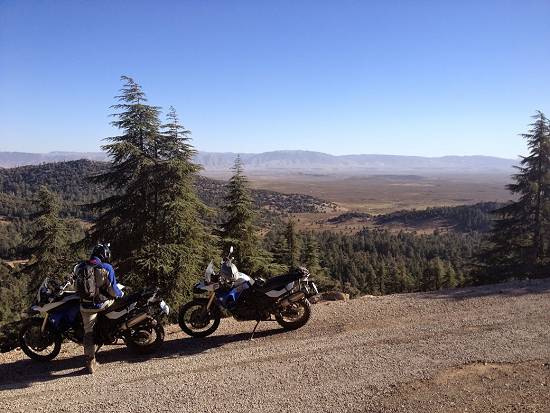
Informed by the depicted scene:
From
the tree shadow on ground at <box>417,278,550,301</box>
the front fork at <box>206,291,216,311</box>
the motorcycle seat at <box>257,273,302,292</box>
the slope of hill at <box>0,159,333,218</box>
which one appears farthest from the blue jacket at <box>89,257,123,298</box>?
the slope of hill at <box>0,159,333,218</box>

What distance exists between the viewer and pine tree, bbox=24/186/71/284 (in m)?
22.7

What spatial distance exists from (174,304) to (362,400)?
440 inches

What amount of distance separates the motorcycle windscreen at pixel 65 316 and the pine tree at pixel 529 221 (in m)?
22.3

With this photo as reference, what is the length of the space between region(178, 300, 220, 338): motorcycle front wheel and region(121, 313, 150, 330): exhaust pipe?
108 cm

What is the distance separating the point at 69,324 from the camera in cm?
738

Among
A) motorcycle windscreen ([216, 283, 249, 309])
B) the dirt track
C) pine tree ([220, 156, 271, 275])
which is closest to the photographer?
the dirt track

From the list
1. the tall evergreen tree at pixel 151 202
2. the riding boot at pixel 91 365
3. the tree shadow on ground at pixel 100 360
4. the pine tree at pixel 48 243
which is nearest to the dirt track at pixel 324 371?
the tree shadow on ground at pixel 100 360

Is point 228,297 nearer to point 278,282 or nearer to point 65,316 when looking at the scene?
point 278,282

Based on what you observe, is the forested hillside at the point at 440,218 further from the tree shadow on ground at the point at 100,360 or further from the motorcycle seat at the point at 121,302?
the motorcycle seat at the point at 121,302

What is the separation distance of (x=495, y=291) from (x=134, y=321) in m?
9.10

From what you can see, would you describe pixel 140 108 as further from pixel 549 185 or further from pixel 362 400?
pixel 549 185

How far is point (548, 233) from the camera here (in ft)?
79.7

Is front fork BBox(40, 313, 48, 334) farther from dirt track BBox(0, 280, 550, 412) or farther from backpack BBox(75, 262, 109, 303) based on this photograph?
backpack BBox(75, 262, 109, 303)

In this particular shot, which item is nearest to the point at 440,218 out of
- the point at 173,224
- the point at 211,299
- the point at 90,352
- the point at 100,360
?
the point at 173,224
